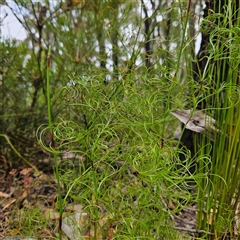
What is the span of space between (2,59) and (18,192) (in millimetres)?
612

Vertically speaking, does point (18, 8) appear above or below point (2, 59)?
above

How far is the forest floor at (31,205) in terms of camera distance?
3.39 ft

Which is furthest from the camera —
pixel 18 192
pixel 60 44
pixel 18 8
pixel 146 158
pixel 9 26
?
pixel 60 44

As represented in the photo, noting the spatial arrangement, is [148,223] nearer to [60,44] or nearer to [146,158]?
[146,158]

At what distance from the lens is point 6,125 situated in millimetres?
1678

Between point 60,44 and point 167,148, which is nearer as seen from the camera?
point 167,148

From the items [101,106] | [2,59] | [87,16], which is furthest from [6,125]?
[101,106]

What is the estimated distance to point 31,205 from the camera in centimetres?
127

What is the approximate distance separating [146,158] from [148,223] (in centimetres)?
16

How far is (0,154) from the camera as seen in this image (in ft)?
5.46

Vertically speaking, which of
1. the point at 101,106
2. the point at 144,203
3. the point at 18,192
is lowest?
the point at 18,192

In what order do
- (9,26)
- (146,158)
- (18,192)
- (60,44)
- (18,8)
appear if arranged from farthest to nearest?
(60,44) → (9,26) → (18,8) → (18,192) → (146,158)

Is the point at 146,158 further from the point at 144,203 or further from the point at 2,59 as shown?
the point at 2,59

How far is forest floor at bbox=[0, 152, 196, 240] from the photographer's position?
1.03m
